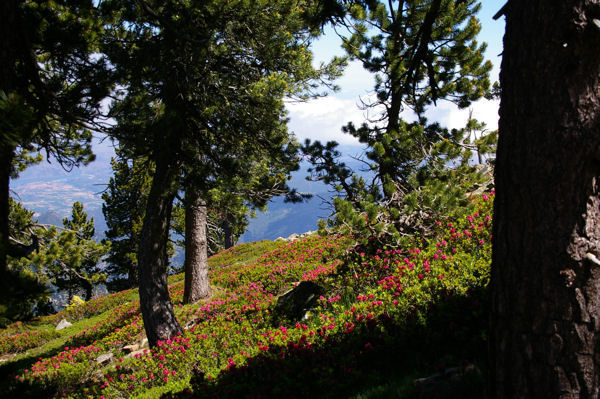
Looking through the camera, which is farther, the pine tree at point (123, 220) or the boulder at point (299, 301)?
the pine tree at point (123, 220)

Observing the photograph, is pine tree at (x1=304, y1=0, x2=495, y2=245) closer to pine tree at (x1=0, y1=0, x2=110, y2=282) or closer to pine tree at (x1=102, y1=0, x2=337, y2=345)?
pine tree at (x1=102, y1=0, x2=337, y2=345)

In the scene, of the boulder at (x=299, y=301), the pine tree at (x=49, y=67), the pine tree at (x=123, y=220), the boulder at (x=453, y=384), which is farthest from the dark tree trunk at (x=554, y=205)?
the pine tree at (x=123, y=220)

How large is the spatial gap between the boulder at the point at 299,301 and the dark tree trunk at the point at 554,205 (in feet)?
20.1

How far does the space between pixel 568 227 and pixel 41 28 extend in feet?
22.9

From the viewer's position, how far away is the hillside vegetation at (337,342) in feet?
13.1

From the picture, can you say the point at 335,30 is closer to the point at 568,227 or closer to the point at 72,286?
the point at 568,227

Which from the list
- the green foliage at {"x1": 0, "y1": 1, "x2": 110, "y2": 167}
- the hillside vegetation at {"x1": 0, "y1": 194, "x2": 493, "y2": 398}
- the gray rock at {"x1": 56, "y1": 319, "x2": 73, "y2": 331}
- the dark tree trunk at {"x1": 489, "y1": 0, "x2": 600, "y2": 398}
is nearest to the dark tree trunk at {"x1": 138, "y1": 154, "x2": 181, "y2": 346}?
the hillside vegetation at {"x1": 0, "y1": 194, "x2": 493, "y2": 398}

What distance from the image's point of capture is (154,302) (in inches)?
312

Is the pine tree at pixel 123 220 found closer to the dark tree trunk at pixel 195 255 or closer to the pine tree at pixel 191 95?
the dark tree trunk at pixel 195 255

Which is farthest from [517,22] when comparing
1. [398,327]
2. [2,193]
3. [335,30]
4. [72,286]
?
[72,286]

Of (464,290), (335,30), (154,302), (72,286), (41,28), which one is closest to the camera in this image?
(335,30)

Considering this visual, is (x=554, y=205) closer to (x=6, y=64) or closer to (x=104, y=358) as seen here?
(x=6, y=64)

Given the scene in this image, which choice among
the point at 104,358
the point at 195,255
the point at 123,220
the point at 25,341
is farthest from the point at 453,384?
the point at 123,220

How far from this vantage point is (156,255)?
788 centimetres
